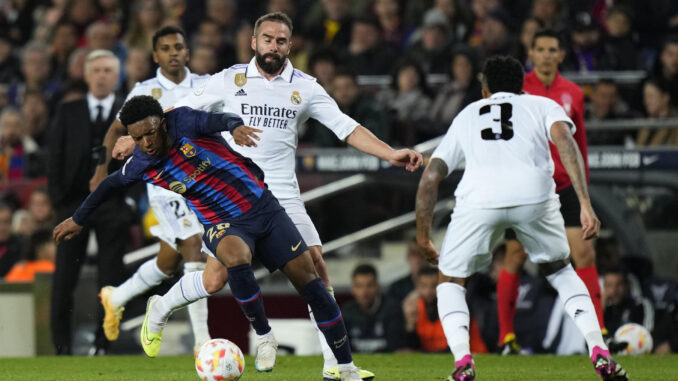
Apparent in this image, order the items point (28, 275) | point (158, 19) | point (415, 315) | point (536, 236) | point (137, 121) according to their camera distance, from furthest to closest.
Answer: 1. point (158, 19)
2. point (28, 275)
3. point (415, 315)
4. point (536, 236)
5. point (137, 121)

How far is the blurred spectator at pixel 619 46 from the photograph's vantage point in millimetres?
14289

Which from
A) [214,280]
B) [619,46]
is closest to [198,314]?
[214,280]

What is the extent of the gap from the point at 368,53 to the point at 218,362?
8539 millimetres

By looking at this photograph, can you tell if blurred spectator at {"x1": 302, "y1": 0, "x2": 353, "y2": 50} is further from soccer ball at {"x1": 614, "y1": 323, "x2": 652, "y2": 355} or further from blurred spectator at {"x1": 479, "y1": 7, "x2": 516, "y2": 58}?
soccer ball at {"x1": 614, "y1": 323, "x2": 652, "y2": 355}

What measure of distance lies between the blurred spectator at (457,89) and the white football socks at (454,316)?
5.77 m

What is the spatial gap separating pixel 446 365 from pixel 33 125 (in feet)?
→ 24.8

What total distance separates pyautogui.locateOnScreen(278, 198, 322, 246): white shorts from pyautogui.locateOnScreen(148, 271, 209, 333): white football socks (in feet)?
2.32

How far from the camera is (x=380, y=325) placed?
1197 centimetres

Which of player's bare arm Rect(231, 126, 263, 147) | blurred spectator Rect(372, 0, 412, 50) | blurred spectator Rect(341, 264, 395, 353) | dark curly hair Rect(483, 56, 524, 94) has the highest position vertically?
blurred spectator Rect(372, 0, 412, 50)

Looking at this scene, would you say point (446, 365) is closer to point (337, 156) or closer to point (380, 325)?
point (380, 325)

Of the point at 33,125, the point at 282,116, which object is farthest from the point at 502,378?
the point at 33,125

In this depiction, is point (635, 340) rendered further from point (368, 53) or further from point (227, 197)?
point (368, 53)

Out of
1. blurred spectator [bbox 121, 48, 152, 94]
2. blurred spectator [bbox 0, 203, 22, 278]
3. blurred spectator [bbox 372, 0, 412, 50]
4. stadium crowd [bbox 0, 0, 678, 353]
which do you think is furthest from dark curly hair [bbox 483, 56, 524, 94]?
blurred spectator [bbox 372, 0, 412, 50]

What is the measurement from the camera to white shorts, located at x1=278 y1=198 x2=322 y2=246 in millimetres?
8016
